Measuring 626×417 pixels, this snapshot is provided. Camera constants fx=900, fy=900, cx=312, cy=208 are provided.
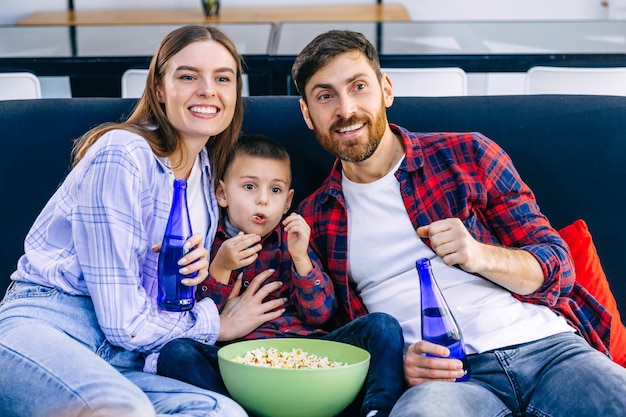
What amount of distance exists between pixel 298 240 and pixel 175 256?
0.28m

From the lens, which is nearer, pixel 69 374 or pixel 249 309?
pixel 69 374

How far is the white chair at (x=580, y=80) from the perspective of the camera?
3070mm

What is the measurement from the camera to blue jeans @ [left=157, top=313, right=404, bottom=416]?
1.89 metres

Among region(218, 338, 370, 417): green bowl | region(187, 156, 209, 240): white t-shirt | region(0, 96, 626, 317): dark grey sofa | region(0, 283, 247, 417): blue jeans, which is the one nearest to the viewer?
region(0, 283, 247, 417): blue jeans

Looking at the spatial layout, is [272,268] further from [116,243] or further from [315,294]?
[116,243]

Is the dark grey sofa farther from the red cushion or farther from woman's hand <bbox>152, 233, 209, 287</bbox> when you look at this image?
woman's hand <bbox>152, 233, 209, 287</bbox>

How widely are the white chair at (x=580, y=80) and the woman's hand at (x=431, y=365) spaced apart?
157 centimetres

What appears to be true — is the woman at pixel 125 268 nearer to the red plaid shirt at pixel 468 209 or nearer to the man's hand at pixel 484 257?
the red plaid shirt at pixel 468 209

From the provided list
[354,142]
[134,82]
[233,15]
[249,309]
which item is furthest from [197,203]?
[233,15]

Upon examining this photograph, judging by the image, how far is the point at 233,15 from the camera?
5402mm

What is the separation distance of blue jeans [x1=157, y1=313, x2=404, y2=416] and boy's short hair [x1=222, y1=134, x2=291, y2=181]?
0.49 meters

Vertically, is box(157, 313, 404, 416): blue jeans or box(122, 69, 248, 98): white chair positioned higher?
box(122, 69, 248, 98): white chair

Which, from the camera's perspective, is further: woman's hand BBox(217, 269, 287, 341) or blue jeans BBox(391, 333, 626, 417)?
woman's hand BBox(217, 269, 287, 341)

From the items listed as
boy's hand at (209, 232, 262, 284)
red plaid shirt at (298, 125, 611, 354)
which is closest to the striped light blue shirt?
boy's hand at (209, 232, 262, 284)
